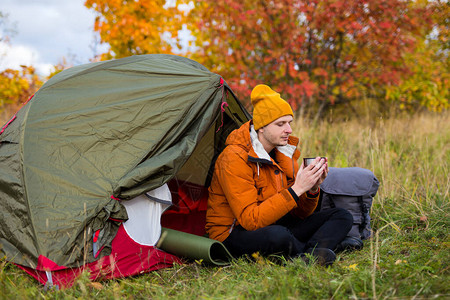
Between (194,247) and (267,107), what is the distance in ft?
3.62

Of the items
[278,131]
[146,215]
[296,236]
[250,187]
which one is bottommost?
[296,236]

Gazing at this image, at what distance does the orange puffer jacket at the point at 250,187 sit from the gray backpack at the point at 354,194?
0.34 metres

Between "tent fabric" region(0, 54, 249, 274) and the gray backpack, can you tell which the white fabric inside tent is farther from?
the gray backpack

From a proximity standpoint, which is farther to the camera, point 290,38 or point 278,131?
point 290,38

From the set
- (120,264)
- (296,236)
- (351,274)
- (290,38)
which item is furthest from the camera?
(290,38)

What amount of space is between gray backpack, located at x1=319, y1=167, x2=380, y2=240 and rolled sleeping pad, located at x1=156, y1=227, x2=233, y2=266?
3.46ft

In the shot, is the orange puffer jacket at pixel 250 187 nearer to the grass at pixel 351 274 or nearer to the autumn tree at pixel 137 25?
the grass at pixel 351 274

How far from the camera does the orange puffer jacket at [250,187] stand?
2738mm

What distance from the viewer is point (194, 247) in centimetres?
275

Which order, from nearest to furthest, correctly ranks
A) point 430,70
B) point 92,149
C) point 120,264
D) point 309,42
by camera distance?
point 120,264, point 92,149, point 309,42, point 430,70

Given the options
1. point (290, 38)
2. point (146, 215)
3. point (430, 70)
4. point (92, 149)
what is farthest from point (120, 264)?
point (430, 70)

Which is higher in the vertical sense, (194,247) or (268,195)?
(268,195)

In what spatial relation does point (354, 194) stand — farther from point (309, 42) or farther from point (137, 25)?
point (137, 25)

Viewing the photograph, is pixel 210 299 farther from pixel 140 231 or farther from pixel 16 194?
pixel 16 194
